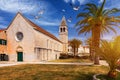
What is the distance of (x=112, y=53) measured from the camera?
51.3 feet

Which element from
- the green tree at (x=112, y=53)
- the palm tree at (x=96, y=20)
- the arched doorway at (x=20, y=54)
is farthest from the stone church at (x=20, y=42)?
the green tree at (x=112, y=53)

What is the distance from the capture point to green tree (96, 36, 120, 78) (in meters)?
15.6

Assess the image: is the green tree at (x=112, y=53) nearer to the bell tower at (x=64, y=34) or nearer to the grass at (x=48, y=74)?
the grass at (x=48, y=74)

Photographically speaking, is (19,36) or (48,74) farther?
(19,36)

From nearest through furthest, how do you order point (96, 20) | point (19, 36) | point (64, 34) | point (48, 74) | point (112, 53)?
point (112, 53) → point (48, 74) → point (96, 20) → point (19, 36) → point (64, 34)

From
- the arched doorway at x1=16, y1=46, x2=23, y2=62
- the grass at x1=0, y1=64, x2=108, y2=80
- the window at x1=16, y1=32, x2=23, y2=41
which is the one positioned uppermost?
the window at x1=16, y1=32, x2=23, y2=41

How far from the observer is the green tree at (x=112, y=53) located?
51.1 feet

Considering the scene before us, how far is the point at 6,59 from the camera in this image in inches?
1902

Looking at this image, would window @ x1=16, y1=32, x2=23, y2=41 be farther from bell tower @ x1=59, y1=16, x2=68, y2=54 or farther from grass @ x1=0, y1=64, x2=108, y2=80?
bell tower @ x1=59, y1=16, x2=68, y2=54

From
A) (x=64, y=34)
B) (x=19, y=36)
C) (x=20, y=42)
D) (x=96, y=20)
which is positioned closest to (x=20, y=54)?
(x=20, y=42)

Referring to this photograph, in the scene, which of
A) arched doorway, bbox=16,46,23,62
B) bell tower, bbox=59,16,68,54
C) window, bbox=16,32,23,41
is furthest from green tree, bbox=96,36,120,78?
bell tower, bbox=59,16,68,54

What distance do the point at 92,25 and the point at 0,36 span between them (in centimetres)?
2539

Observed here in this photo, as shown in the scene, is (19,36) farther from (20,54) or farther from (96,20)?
(96,20)

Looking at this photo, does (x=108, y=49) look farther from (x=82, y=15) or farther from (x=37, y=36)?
(x=37, y=36)
